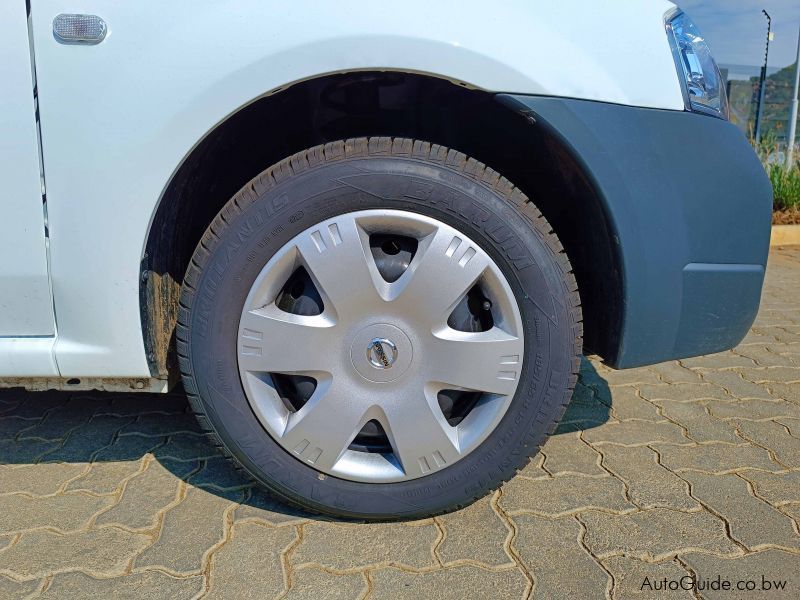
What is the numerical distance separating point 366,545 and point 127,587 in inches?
21.1

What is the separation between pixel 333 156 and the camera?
1.55 meters

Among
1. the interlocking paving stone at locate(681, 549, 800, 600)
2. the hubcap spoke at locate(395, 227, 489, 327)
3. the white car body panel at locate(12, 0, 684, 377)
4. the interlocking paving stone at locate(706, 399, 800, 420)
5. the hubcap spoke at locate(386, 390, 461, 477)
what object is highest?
the white car body panel at locate(12, 0, 684, 377)

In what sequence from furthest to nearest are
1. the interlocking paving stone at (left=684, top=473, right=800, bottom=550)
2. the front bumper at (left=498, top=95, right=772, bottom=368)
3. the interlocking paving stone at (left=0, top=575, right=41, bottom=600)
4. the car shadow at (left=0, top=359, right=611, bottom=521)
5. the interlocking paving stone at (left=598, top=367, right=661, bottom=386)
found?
the interlocking paving stone at (left=598, top=367, right=661, bottom=386), the car shadow at (left=0, top=359, right=611, bottom=521), the interlocking paving stone at (left=684, top=473, right=800, bottom=550), the front bumper at (left=498, top=95, right=772, bottom=368), the interlocking paving stone at (left=0, top=575, right=41, bottom=600)

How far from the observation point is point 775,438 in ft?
7.15

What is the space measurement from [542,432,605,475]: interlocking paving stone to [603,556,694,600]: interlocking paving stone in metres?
0.42

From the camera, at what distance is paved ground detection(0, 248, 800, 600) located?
1475mm

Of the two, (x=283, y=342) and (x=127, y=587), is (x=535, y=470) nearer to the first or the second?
(x=283, y=342)

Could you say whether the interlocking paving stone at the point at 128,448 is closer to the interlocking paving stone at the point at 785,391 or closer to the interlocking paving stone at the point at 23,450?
the interlocking paving stone at the point at 23,450

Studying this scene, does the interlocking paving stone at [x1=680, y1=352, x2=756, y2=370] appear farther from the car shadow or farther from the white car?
the white car

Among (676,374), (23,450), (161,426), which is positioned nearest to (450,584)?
(161,426)

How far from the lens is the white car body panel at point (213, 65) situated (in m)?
1.44

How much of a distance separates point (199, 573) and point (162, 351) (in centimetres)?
54

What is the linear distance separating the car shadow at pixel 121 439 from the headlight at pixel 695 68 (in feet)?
3.63

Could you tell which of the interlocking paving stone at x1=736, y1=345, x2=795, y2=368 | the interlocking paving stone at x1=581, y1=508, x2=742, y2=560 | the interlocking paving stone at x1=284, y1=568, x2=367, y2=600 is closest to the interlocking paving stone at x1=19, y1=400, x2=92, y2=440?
the interlocking paving stone at x1=284, y1=568, x2=367, y2=600
